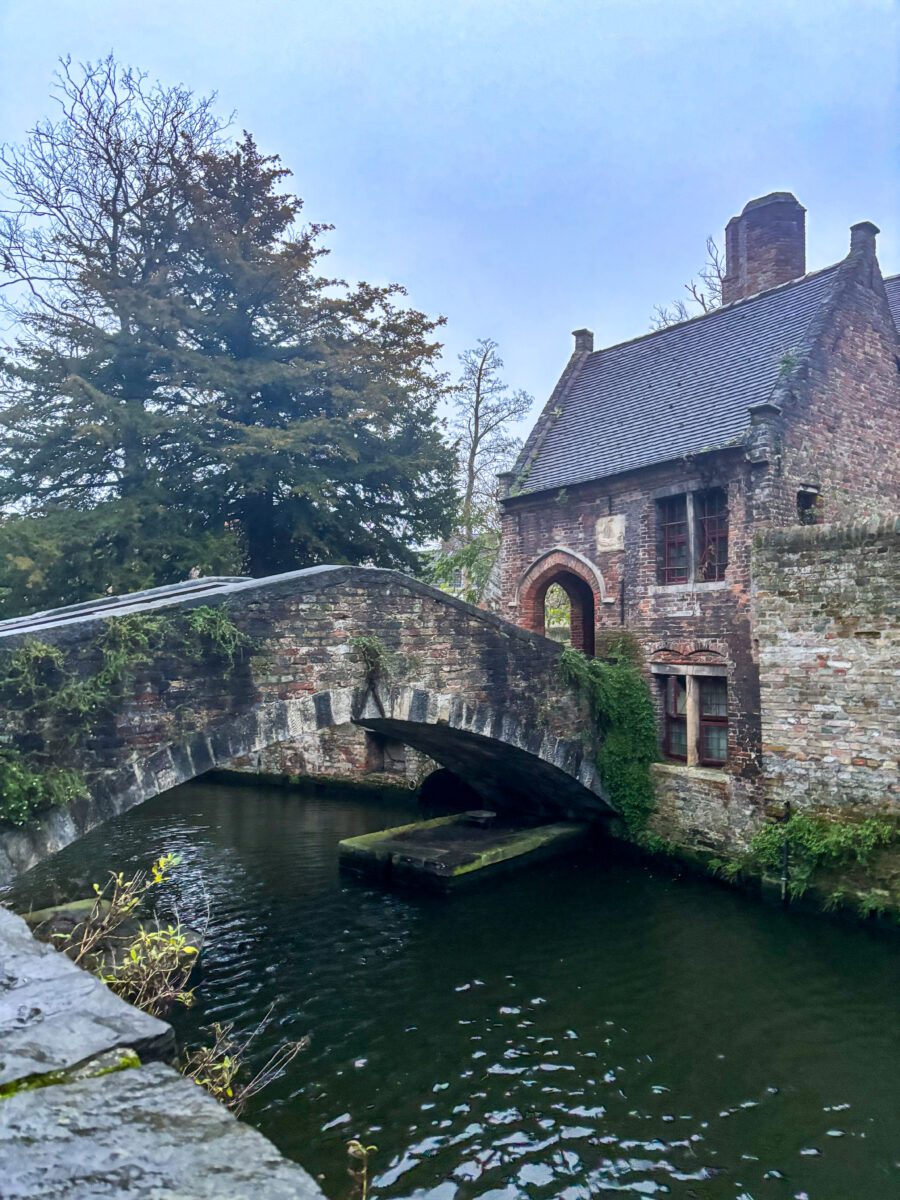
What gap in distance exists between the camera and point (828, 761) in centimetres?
1105

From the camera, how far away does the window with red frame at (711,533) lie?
43.2 ft

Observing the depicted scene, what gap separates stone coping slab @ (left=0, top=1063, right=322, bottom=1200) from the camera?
1481 millimetres

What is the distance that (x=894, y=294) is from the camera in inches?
722

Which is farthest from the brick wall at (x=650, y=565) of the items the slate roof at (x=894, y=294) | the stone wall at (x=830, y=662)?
the slate roof at (x=894, y=294)

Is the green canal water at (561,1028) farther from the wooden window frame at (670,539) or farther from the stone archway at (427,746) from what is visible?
the wooden window frame at (670,539)

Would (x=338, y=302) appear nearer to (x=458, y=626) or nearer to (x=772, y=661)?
(x=458, y=626)

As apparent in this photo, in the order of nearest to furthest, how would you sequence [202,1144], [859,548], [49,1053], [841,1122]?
[202,1144]
[49,1053]
[841,1122]
[859,548]

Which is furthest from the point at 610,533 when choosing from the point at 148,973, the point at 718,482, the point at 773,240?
the point at 148,973

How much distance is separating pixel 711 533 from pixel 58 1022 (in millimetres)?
12571

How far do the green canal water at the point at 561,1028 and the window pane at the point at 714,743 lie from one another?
6.63ft

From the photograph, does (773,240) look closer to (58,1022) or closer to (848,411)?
(848,411)

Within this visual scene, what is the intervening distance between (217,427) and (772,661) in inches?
437

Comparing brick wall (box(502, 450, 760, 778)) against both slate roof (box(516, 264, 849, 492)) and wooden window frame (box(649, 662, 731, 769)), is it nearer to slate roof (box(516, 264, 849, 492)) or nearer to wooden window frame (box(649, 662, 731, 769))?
wooden window frame (box(649, 662, 731, 769))

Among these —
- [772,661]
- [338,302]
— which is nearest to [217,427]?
[338,302]
